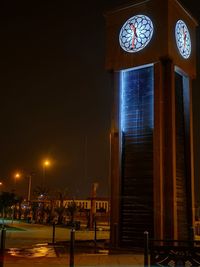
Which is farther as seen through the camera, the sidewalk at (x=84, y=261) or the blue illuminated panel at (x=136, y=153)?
the blue illuminated panel at (x=136, y=153)

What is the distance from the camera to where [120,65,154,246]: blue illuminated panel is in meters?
17.9

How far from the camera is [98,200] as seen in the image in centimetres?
3431

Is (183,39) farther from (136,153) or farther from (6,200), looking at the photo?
(6,200)

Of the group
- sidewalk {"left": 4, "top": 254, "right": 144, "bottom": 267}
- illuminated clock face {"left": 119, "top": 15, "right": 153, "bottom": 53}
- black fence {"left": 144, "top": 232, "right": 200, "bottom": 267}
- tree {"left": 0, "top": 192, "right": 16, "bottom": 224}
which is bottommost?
sidewalk {"left": 4, "top": 254, "right": 144, "bottom": 267}

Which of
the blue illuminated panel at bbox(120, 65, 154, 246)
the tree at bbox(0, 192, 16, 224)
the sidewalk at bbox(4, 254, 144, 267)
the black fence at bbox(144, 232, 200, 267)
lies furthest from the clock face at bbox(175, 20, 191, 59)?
the tree at bbox(0, 192, 16, 224)

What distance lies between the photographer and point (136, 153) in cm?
1847

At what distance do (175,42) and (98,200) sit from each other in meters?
18.2

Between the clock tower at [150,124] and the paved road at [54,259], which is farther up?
the clock tower at [150,124]

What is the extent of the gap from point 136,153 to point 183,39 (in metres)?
5.57

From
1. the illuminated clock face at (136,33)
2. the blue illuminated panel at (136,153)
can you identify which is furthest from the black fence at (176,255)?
the illuminated clock face at (136,33)

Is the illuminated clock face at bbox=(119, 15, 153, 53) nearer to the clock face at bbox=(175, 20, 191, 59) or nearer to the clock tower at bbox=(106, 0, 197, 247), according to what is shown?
the clock tower at bbox=(106, 0, 197, 247)

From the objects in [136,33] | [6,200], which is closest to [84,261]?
[136,33]

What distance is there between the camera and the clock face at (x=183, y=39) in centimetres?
1923

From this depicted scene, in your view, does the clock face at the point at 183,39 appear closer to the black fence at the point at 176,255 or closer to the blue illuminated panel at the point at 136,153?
the blue illuminated panel at the point at 136,153
